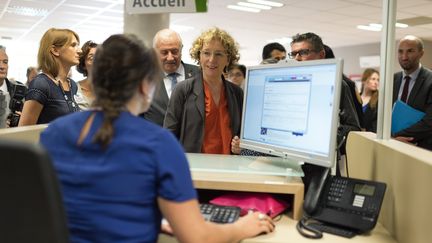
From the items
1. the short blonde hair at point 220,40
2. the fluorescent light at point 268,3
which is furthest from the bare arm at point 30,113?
the fluorescent light at point 268,3

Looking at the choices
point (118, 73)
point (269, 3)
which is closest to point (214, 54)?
point (118, 73)

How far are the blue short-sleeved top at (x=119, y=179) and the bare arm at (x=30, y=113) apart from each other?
1.46 meters

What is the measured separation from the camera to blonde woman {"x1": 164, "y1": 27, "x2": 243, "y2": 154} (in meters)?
1.98

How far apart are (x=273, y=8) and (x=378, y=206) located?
5770 mm

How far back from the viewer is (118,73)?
963 mm

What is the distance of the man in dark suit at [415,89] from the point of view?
2.84m

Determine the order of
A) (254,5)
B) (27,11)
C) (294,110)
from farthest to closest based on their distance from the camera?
(27,11) < (254,5) < (294,110)

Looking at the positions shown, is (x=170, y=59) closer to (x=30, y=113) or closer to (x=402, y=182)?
(x=30, y=113)

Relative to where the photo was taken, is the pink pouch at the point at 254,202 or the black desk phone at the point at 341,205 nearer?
the black desk phone at the point at 341,205

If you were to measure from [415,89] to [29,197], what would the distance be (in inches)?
123

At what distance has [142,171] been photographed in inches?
35.8

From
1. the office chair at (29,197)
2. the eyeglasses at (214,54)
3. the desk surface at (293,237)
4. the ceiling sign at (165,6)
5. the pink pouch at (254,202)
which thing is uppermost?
the ceiling sign at (165,6)

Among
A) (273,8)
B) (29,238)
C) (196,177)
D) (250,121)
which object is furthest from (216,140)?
(273,8)

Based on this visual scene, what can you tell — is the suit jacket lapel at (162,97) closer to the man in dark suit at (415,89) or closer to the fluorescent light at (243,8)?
the man in dark suit at (415,89)
